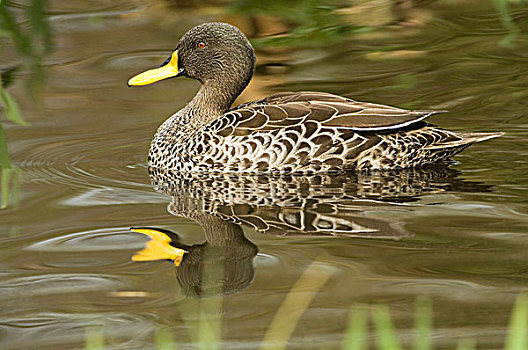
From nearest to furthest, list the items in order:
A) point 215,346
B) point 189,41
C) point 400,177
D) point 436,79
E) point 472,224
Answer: point 215,346 → point 472,224 → point 400,177 → point 189,41 → point 436,79

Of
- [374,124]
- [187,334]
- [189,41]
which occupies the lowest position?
[187,334]

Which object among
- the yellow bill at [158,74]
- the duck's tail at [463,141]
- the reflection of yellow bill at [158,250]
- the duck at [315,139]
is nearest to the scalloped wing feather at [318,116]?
the duck at [315,139]

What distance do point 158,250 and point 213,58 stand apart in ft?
8.57

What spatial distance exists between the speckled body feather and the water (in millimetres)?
167

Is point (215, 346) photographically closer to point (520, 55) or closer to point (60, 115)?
point (60, 115)

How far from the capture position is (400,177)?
7344mm

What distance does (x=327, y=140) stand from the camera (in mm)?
7512

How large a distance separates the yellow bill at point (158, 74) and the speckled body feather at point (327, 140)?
768 millimetres

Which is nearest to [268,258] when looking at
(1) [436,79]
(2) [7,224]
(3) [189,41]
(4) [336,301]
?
(4) [336,301]

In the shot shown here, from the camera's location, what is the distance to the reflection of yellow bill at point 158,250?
568 centimetres

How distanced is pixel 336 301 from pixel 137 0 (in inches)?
339

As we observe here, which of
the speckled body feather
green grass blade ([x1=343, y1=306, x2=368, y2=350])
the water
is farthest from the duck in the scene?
green grass blade ([x1=343, y1=306, x2=368, y2=350])

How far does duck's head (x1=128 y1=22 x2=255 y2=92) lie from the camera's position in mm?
8000

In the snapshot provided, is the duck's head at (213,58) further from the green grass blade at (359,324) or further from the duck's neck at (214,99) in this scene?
the green grass blade at (359,324)
